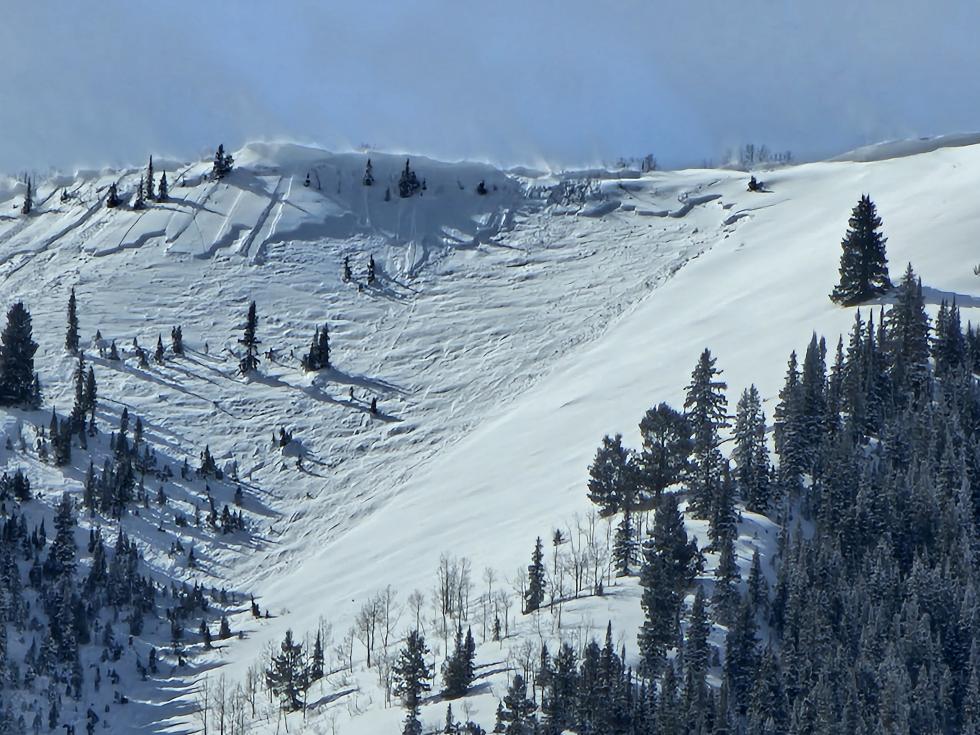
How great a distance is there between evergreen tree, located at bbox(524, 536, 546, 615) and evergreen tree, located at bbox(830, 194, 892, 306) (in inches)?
2261

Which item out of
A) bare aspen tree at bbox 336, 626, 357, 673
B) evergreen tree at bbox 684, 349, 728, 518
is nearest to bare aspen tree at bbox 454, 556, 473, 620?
bare aspen tree at bbox 336, 626, 357, 673

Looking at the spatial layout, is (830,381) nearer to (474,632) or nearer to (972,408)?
(972,408)

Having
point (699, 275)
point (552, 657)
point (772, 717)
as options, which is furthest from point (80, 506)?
point (699, 275)

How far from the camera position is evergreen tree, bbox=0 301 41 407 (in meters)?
158

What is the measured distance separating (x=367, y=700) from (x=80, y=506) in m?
45.0

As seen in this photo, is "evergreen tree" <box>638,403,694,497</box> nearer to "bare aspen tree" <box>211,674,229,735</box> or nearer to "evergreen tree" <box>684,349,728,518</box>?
"evergreen tree" <box>684,349,728,518</box>

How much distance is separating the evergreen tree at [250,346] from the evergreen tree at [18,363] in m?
20.5

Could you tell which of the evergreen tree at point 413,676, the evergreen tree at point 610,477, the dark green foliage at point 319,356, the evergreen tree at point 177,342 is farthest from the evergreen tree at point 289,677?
the evergreen tree at point 177,342

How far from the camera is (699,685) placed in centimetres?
9481

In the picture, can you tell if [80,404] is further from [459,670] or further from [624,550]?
[459,670]

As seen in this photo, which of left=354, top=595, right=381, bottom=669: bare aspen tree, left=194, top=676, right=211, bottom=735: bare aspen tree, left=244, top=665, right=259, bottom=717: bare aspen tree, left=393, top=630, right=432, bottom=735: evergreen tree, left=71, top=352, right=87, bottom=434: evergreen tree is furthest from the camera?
left=71, top=352, right=87, bottom=434: evergreen tree

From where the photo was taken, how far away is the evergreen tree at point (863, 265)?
157m

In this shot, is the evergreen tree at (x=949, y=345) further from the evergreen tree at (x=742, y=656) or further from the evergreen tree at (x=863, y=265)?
the evergreen tree at (x=742, y=656)

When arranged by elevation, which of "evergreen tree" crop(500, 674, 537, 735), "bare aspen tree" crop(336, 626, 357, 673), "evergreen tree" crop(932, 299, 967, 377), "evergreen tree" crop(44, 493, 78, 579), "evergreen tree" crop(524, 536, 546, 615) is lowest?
"evergreen tree" crop(500, 674, 537, 735)
